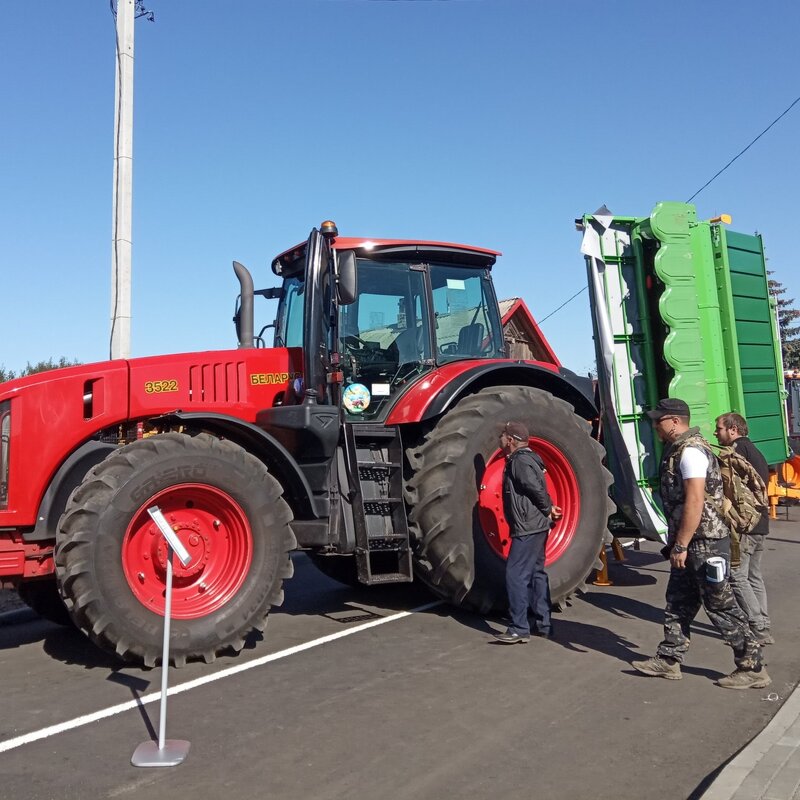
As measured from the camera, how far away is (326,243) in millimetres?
5984

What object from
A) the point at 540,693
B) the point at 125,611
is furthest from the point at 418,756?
the point at 125,611

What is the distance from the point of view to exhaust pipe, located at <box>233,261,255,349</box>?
22.7ft

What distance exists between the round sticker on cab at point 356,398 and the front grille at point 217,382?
781 mm

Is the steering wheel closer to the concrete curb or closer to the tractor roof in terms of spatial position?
the tractor roof

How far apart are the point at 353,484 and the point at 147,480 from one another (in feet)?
4.88

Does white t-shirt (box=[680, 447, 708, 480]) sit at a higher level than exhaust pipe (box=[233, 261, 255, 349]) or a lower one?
lower

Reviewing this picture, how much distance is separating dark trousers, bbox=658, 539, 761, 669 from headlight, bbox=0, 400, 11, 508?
4.14 metres

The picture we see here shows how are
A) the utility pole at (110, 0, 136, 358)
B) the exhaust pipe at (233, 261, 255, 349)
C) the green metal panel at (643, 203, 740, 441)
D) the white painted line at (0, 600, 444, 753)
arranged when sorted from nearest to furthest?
the white painted line at (0, 600, 444, 753), the exhaust pipe at (233, 261, 255, 349), the green metal panel at (643, 203, 740, 441), the utility pole at (110, 0, 136, 358)

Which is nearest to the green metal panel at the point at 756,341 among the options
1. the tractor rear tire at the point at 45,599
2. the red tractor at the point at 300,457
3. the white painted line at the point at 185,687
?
the red tractor at the point at 300,457

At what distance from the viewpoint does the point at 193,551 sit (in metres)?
5.38

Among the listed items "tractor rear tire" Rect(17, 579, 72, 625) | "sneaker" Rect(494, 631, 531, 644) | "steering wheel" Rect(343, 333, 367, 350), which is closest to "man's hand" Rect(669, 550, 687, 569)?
"sneaker" Rect(494, 631, 531, 644)

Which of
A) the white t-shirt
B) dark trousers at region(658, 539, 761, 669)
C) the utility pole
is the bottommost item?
dark trousers at region(658, 539, 761, 669)

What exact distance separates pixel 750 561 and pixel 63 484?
4.62 meters

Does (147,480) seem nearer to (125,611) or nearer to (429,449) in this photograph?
(125,611)
